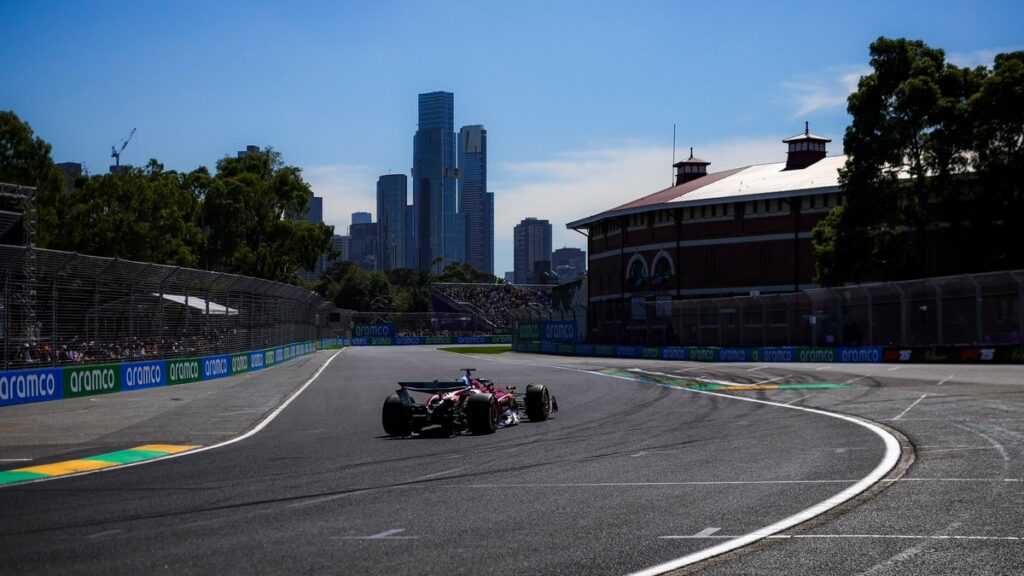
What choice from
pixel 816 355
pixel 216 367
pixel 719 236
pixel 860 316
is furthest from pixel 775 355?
pixel 719 236

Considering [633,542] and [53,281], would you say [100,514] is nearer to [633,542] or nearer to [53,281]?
[633,542]

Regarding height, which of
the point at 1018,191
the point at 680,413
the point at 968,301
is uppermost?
the point at 1018,191

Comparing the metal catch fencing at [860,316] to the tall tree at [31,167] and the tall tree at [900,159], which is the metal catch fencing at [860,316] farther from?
the tall tree at [31,167]

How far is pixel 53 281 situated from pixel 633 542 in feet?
66.2

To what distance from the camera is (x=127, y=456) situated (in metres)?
14.5

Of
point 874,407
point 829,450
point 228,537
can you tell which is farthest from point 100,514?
point 874,407

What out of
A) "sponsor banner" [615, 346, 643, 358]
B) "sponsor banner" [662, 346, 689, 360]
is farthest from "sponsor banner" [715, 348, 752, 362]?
"sponsor banner" [615, 346, 643, 358]

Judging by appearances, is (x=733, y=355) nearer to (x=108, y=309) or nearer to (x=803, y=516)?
(x=108, y=309)

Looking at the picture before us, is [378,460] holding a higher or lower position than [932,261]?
lower

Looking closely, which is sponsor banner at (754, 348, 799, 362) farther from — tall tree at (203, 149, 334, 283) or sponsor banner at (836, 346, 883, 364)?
tall tree at (203, 149, 334, 283)

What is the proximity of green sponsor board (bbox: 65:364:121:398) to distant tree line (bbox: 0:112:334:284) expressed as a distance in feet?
90.7

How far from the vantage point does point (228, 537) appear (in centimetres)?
805

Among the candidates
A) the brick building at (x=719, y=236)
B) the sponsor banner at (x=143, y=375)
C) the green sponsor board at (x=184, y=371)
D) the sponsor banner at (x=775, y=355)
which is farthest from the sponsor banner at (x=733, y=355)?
the sponsor banner at (x=143, y=375)

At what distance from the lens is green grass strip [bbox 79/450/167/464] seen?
46.2 ft
